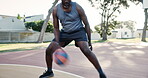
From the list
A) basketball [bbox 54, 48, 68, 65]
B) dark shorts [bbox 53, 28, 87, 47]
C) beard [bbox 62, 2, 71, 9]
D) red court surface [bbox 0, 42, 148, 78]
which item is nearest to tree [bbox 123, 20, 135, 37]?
red court surface [bbox 0, 42, 148, 78]

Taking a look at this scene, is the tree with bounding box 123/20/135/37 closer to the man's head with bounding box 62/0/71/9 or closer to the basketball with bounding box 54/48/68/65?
the basketball with bounding box 54/48/68/65

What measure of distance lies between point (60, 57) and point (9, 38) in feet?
82.4

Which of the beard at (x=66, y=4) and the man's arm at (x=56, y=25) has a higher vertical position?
the beard at (x=66, y=4)

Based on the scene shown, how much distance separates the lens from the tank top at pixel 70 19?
2.88 meters

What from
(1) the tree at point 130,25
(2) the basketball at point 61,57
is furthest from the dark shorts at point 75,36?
(1) the tree at point 130,25

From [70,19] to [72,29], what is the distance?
0.18m

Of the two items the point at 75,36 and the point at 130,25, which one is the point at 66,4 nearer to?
the point at 75,36

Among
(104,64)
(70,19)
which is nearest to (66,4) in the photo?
(70,19)

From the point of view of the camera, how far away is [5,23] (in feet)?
96.7

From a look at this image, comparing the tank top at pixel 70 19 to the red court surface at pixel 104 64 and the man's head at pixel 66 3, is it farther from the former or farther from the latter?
the red court surface at pixel 104 64

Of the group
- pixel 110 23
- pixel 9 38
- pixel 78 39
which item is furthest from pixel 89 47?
pixel 110 23

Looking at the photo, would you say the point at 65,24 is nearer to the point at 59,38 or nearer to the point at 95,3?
the point at 59,38

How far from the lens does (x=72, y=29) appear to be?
2914 millimetres

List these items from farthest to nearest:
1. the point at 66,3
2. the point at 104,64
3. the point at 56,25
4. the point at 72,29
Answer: the point at 104,64, the point at 56,25, the point at 72,29, the point at 66,3
